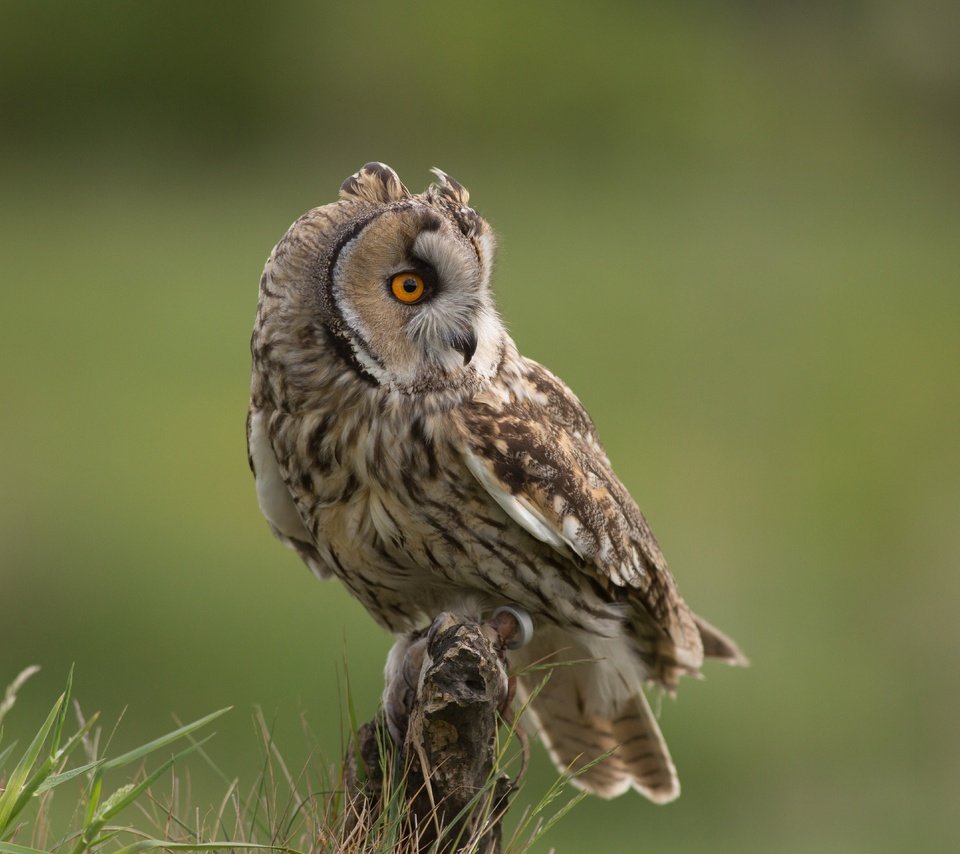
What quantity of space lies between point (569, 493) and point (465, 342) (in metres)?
0.38

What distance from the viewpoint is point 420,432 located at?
10.4ft

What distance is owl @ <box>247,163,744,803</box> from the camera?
3.13 m

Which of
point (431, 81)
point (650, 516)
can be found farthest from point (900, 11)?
point (650, 516)

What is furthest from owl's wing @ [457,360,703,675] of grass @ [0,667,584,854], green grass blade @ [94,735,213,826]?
green grass blade @ [94,735,213,826]

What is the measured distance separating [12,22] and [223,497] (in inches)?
247

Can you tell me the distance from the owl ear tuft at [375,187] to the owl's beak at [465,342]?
30 cm

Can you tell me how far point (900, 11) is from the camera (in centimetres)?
1723

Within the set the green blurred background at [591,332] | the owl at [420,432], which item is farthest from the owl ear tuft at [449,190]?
the green blurred background at [591,332]

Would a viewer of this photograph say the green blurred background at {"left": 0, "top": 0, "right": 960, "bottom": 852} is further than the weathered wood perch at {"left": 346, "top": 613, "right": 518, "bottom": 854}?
Yes

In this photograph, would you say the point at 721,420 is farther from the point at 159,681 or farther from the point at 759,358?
the point at 159,681

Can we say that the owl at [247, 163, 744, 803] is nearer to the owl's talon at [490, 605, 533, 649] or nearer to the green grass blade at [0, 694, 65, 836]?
the owl's talon at [490, 605, 533, 649]

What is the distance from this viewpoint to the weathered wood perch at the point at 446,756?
2697 mm

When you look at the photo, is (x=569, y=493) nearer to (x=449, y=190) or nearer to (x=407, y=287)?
(x=407, y=287)

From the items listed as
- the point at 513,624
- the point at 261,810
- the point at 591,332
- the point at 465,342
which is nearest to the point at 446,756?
the point at 261,810
